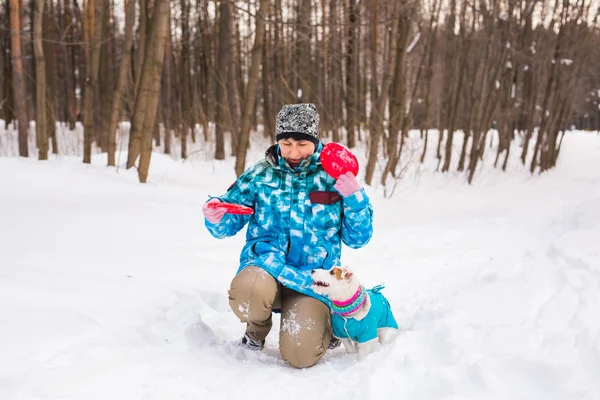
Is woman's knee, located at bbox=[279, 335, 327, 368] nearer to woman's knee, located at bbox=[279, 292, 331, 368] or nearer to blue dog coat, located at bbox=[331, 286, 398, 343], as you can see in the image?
woman's knee, located at bbox=[279, 292, 331, 368]

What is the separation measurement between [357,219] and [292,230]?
1.22 ft

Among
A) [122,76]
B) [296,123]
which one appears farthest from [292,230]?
[122,76]

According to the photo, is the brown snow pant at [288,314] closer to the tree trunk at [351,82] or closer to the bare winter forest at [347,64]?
the bare winter forest at [347,64]

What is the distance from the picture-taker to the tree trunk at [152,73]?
22.7 feet

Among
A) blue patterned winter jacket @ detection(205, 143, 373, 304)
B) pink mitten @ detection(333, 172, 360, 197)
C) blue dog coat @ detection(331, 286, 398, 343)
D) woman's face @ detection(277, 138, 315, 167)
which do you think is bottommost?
blue dog coat @ detection(331, 286, 398, 343)

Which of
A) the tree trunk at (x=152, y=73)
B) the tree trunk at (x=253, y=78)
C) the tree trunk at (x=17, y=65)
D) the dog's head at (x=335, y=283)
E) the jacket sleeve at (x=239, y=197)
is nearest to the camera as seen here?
the dog's head at (x=335, y=283)

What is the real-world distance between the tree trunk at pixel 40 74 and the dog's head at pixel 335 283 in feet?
26.8

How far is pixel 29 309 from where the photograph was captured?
102 inches

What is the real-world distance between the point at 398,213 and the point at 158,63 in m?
4.45

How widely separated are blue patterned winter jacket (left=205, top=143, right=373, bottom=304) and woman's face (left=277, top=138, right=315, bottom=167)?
0.04m

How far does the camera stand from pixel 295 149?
2.74m

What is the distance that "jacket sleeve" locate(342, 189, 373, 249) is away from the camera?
8.90 feet

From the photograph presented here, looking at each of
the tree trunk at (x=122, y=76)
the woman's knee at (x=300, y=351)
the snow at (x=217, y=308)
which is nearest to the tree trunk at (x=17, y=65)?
the tree trunk at (x=122, y=76)

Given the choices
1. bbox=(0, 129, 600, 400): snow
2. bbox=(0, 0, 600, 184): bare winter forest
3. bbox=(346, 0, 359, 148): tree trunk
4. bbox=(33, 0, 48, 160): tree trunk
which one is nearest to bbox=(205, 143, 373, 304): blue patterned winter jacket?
bbox=(0, 129, 600, 400): snow
